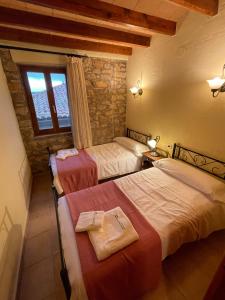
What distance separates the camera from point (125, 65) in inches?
146

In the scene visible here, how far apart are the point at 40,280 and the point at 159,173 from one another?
1.98 m

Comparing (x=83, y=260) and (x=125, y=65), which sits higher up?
(x=125, y=65)

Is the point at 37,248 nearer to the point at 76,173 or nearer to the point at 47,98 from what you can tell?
the point at 76,173

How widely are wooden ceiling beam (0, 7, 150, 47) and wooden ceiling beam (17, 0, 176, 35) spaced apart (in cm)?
61

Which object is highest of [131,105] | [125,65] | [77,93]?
[125,65]

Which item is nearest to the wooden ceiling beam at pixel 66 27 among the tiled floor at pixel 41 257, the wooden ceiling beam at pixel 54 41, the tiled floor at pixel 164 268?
the wooden ceiling beam at pixel 54 41

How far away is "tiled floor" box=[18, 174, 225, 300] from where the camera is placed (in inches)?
55.7

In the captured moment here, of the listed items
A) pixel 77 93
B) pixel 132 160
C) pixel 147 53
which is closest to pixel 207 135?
pixel 132 160

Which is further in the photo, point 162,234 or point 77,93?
point 77,93

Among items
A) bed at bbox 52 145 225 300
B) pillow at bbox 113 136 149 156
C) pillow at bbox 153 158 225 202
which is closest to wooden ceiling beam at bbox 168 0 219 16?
bed at bbox 52 145 225 300

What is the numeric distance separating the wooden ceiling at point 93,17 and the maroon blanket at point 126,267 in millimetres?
2342

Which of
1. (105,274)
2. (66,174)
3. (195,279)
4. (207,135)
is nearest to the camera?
(105,274)

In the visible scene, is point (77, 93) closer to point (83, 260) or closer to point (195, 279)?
point (83, 260)

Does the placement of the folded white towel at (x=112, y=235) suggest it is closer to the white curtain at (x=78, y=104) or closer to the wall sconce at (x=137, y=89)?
the white curtain at (x=78, y=104)
